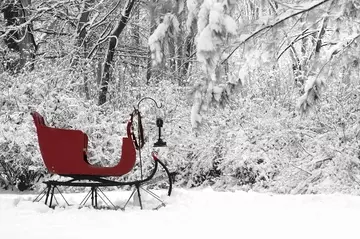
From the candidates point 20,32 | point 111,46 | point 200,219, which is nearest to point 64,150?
point 200,219

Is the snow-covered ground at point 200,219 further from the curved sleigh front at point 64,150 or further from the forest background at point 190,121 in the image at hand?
the forest background at point 190,121

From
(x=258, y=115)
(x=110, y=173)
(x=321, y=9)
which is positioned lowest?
(x=110, y=173)

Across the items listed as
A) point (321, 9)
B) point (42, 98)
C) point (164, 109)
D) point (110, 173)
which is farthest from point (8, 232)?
point (164, 109)

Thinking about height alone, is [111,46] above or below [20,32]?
below

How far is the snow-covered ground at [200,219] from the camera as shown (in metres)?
4.68

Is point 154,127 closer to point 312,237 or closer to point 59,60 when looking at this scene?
point 59,60

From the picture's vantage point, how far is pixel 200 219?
5.39m

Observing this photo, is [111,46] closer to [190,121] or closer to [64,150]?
[190,121]

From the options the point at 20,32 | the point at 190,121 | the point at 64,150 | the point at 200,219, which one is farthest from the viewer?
the point at 20,32

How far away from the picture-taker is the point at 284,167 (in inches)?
407

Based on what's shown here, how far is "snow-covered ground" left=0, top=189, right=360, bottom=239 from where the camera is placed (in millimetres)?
4680

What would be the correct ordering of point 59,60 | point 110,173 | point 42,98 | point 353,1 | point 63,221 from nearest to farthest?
1. point 353,1
2. point 63,221
3. point 110,173
4. point 42,98
5. point 59,60

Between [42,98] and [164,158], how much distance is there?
2532 millimetres

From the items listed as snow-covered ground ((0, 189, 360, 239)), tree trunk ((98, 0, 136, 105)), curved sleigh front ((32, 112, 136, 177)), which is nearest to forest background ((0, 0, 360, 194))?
tree trunk ((98, 0, 136, 105))
